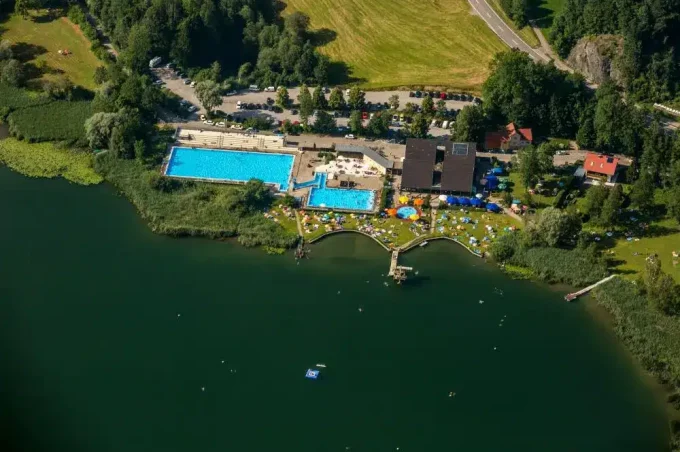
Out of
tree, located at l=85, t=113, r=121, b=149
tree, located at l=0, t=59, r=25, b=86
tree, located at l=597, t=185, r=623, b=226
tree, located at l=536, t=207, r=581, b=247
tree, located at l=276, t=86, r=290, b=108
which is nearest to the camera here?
tree, located at l=536, t=207, r=581, b=247

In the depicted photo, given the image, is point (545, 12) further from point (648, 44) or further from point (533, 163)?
point (533, 163)

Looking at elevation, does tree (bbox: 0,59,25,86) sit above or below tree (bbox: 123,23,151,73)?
below

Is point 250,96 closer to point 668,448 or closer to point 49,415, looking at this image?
point 49,415

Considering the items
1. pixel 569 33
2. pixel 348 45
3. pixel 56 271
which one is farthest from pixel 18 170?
pixel 569 33

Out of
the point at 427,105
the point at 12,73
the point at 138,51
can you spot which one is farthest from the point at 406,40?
the point at 12,73

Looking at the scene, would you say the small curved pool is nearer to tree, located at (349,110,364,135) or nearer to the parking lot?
tree, located at (349,110,364,135)

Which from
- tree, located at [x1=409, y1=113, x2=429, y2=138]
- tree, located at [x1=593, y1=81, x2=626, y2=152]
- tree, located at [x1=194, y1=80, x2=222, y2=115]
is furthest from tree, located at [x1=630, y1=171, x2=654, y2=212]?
tree, located at [x1=194, y1=80, x2=222, y2=115]

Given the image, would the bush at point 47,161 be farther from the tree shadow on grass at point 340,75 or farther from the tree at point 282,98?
the tree shadow on grass at point 340,75

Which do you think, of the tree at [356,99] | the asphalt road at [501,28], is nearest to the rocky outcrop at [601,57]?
the asphalt road at [501,28]
